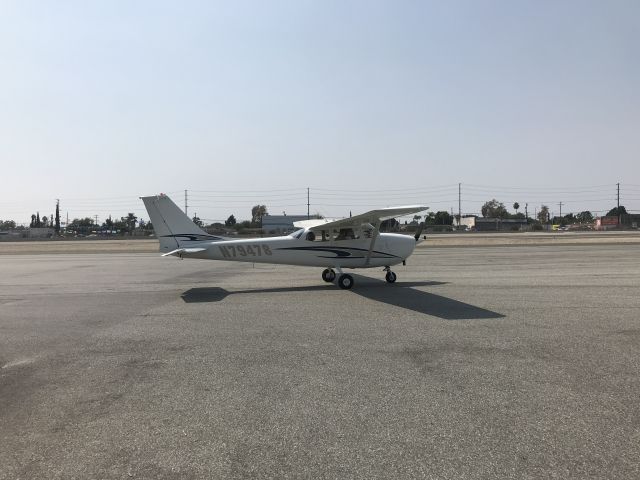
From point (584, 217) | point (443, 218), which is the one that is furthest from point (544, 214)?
point (443, 218)

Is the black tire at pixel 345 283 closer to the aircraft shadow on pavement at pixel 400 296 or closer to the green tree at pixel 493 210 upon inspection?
the aircraft shadow on pavement at pixel 400 296

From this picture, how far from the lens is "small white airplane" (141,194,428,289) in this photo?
580 inches

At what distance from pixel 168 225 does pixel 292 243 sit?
402 cm

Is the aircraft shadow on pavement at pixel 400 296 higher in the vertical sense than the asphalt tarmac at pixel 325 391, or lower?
lower

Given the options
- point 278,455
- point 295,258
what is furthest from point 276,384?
point 295,258

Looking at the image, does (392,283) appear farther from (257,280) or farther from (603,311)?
(603,311)

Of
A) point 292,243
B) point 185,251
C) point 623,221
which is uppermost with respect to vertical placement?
point 623,221

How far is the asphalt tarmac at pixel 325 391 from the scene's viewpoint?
350cm

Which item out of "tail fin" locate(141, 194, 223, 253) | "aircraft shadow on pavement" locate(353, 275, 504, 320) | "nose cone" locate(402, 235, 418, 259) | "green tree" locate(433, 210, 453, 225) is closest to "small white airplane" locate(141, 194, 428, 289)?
"tail fin" locate(141, 194, 223, 253)

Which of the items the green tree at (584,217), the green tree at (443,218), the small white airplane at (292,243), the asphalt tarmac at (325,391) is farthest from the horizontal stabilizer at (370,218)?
the green tree at (584,217)

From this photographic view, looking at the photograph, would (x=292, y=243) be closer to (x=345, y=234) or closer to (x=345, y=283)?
(x=345, y=234)

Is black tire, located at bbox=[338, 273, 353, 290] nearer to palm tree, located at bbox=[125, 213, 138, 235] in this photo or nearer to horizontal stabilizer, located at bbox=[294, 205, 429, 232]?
horizontal stabilizer, located at bbox=[294, 205, 429, 232]

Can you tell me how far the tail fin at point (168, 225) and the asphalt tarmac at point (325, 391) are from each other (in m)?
4.23

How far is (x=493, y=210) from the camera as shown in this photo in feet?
592
